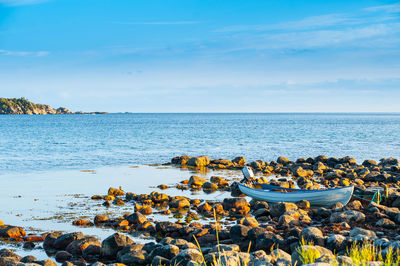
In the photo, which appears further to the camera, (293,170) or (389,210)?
(293,170)

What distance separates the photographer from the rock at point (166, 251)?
10906 millimetres

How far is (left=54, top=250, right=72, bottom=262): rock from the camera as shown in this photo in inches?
476

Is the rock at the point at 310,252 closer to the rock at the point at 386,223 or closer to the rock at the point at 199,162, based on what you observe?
the rock at the point at 386,223

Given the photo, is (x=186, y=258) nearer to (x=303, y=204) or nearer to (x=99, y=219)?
(x=99, y=219)

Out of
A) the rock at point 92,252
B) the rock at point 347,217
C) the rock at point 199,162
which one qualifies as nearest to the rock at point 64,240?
the rock at point 92,252

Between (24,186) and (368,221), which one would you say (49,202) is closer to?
(24,186)

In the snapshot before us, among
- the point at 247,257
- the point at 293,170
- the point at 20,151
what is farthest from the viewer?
the point at 20,151

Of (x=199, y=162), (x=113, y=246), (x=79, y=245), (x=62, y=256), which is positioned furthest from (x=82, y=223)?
(x=199, y=162)

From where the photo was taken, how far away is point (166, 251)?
1099 centimetres

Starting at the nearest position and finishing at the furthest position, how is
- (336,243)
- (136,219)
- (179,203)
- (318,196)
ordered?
(336,243)
(136,219)
(318,196)
(179,203)

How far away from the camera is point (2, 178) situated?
91.7 feet

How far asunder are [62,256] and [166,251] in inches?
137

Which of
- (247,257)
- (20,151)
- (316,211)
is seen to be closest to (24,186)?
(316,211)

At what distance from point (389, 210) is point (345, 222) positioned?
228cm
